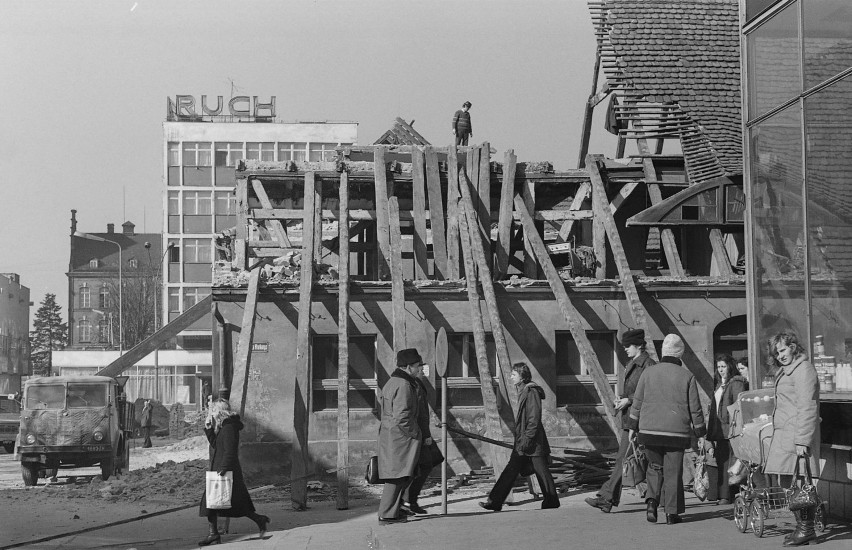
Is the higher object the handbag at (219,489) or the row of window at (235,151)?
the row of window at (235,151)

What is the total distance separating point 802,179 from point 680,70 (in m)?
12.1

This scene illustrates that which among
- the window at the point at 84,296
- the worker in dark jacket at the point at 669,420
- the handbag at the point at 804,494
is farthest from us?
the window at the point at 84,296

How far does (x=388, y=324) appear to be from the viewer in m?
19.3

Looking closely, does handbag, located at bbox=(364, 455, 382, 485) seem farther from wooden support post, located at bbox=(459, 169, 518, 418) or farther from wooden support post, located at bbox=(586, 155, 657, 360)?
wooden support post, located at bbox=(586, 155, 657, 360)

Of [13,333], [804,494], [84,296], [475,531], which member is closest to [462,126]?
[475,531]

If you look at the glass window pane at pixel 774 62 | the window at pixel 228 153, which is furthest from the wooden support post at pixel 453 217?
the window at pixel 228 153

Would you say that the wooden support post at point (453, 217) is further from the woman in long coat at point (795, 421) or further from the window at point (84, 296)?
the window at point (84, 296)

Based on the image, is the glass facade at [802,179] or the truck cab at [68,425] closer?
the glass facade at [802,179]

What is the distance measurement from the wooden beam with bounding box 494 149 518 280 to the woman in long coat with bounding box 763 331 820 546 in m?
10.7

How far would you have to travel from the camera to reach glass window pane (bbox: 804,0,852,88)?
36.7 ft

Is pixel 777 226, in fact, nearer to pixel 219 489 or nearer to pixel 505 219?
pixel 219 489

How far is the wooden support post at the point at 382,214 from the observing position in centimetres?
1998

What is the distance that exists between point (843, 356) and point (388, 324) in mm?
9364

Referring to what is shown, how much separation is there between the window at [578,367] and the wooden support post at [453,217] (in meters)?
2.11
